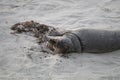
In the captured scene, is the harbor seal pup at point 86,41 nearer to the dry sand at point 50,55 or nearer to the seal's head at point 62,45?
the seal's head at point 62,45

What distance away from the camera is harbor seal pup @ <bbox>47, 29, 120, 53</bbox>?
4.25 metres

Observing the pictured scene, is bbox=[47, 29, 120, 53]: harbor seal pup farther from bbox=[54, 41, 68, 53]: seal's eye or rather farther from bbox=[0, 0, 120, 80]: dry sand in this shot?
bbox=[0, 0, 120, 80]: dry sand

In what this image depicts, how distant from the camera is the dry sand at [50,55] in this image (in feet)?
12.4

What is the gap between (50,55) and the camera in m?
4.19

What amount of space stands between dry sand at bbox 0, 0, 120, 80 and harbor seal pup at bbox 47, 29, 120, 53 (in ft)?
0.34

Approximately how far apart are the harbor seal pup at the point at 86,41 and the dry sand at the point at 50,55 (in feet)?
0.34

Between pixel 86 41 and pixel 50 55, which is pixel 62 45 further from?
pixel 86 41

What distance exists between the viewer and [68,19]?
5438 millimetres

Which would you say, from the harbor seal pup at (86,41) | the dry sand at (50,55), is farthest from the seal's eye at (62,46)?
the dry sand at (50,55)

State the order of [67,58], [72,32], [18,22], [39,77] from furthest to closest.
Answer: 1. [18,22]
2. [72,32]
3. [67,58]
4. [39,77]

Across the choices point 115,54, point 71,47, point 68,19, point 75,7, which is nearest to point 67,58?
point 71,47

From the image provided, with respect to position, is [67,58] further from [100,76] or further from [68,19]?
[68,19]

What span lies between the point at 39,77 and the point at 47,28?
140 cm

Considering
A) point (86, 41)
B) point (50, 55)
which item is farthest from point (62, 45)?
point (86, 41)
